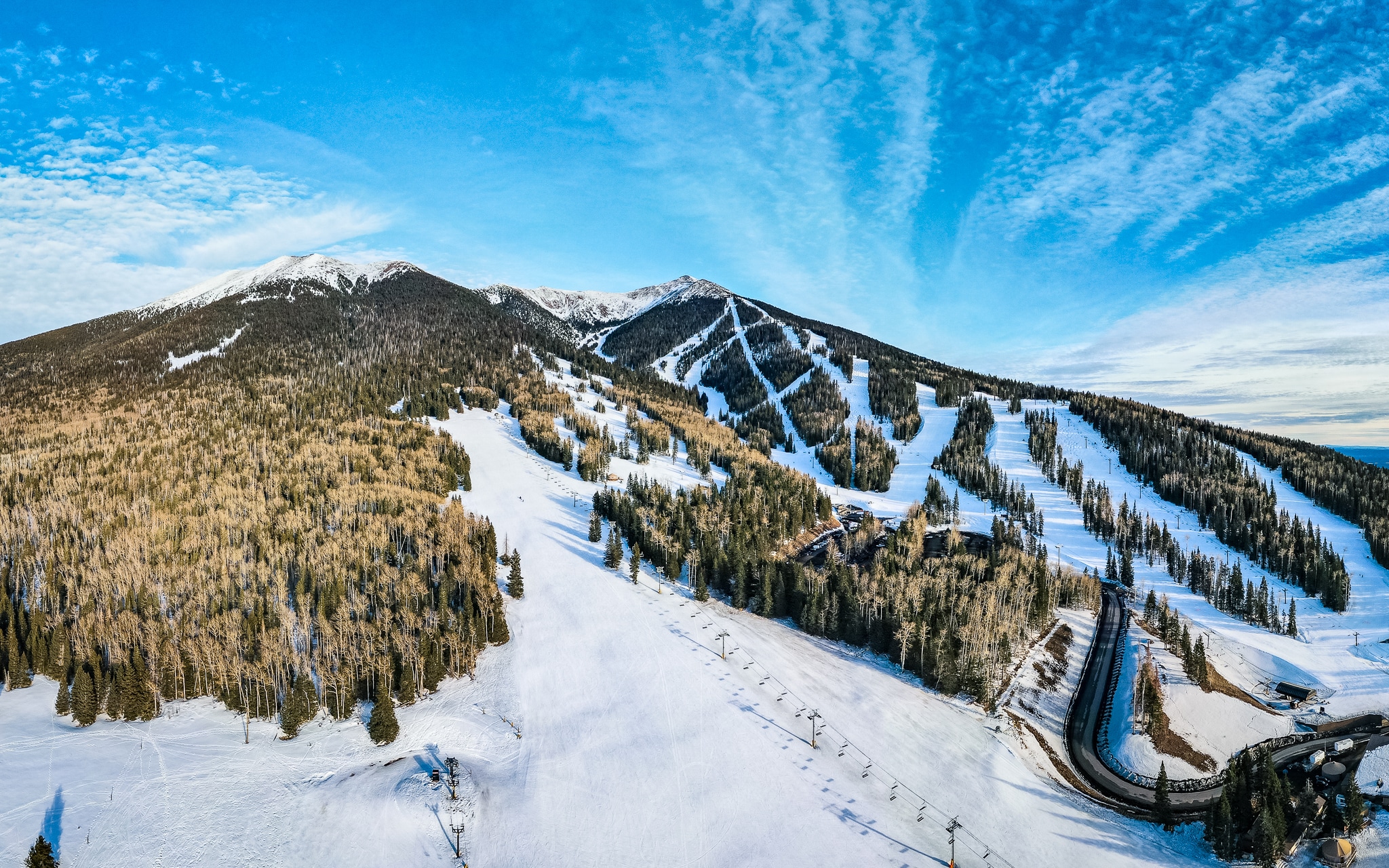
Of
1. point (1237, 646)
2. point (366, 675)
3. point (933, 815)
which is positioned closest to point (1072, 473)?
point (1237, 646)

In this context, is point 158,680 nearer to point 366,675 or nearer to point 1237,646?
point 366,675

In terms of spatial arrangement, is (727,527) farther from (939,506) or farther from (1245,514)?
(1245,514)

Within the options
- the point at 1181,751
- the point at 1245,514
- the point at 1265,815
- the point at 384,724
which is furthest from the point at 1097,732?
the point at 1245,514

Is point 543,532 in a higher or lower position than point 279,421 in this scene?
lower

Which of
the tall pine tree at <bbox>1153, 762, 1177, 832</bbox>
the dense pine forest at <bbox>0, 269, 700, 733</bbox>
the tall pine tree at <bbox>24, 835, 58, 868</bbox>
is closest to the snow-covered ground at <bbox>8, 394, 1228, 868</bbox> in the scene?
the tall pine tree at <bbox>1153, 762, 1177, 832</bbox>

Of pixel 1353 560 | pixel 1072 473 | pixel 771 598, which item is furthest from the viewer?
pixel 1072 473

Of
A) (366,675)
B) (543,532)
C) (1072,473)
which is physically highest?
(1072,473)

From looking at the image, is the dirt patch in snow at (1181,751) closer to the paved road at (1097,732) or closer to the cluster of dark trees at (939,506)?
the paved road at (1097,732)
